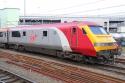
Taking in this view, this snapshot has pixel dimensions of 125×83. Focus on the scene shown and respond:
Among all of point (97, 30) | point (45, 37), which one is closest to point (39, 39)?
point (45, 37)

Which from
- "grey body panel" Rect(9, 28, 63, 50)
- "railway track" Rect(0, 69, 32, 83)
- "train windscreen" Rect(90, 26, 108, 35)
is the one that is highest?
"train windscreen" Rect(90, 26, 108, 35)

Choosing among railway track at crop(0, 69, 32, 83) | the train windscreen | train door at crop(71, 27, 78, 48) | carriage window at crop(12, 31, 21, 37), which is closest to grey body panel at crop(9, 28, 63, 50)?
carriage window at crop(12, 31, 21, 37)

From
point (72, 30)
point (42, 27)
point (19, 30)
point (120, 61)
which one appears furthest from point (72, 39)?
point (19, 30)

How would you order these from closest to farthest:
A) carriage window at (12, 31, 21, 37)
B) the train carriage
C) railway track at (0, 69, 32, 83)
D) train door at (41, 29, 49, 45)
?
railway track at (0, 69, 32, 83)
the train carriage
train door at (41, 29, 49, 45)
carriage window at (12, 31, 21, 37)

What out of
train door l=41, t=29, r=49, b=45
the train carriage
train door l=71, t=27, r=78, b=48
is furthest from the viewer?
train door l=41, t=29, r=49, b=45

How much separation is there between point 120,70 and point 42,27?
9480mm

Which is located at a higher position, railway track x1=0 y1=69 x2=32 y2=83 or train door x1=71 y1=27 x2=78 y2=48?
train door x1=71 y1=27 x2=78 y2=48

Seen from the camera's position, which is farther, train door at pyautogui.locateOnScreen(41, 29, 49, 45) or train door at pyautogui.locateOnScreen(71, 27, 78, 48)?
train door at pyautogui.locateOnScreen(41, 29, 49, 45)

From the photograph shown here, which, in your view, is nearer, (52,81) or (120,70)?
(52,81)

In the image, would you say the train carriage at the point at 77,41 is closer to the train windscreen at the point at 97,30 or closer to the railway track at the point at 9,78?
the train windscreen at the point at 97,30

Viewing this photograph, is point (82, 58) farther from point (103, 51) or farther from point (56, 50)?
point (56, 50)

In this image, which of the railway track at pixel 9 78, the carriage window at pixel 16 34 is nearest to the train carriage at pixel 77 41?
the carriage window at pixel 16 34

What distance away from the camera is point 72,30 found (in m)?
19.8

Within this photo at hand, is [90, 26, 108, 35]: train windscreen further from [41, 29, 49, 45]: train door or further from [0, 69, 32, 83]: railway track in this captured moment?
[0, 69, 32, 83]: railway track
